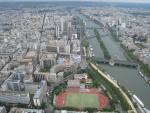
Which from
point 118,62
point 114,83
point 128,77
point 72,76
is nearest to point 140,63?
point 118,62

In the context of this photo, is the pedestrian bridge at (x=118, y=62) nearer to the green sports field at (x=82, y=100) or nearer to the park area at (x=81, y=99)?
the park area at (x=81, y=99)

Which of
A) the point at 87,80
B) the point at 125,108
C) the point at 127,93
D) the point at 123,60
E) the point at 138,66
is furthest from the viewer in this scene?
the point at 123,60

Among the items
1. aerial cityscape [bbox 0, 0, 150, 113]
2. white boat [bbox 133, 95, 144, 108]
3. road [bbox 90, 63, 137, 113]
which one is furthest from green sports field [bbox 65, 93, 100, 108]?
white boat [bbox 133, 95, 144, 108]

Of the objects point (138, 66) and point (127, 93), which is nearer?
point (127, 93)

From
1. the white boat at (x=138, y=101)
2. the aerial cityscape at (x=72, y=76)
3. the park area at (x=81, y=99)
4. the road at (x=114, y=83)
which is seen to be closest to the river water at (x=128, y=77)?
the aerial cityscape at (x=72, y=76)

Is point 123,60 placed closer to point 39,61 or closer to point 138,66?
point 138,66

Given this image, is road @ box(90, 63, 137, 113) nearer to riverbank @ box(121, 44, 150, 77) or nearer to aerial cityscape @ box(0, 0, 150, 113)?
aerial cityscape @ box(0, 0, 150, 113)

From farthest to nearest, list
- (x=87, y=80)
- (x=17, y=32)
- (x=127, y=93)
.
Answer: (x=17, y=32)
(x=87, y=80)
(x=127, y=93)

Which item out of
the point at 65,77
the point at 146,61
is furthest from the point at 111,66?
the point at 65,77
